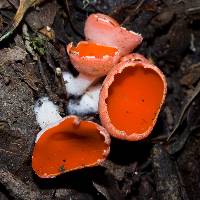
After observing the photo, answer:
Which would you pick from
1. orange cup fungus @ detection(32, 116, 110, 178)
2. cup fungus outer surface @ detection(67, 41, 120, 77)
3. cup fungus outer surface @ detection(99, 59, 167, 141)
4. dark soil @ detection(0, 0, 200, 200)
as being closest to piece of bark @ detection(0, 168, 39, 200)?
dark soil @ detection(0, 0, 200, 200)

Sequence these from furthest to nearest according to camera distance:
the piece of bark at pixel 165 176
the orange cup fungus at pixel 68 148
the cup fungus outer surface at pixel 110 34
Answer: the piece of bark at pixel 165 176
the cup fungus outer surface at pixel 110 34
the orange cup fungus at pixel 68 148

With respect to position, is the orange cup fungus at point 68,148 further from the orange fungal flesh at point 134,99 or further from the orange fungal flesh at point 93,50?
the orange fungal flesh at point 93,50

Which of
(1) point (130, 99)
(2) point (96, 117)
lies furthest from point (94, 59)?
(2) point (96, 117)

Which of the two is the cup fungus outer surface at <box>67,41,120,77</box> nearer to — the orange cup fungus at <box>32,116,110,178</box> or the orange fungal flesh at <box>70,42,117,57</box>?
the orange fungal flesh at <box>70,42,117,57</box>

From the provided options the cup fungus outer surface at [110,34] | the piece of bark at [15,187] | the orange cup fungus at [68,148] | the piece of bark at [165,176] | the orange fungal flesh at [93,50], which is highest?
the cup fungus outer surface at [110,34]

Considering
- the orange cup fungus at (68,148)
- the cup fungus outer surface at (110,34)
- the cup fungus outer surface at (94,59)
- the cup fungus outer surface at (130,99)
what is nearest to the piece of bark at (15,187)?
the orange cup fungus at (68,148)

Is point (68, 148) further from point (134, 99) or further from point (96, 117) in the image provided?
point (134, 99)
